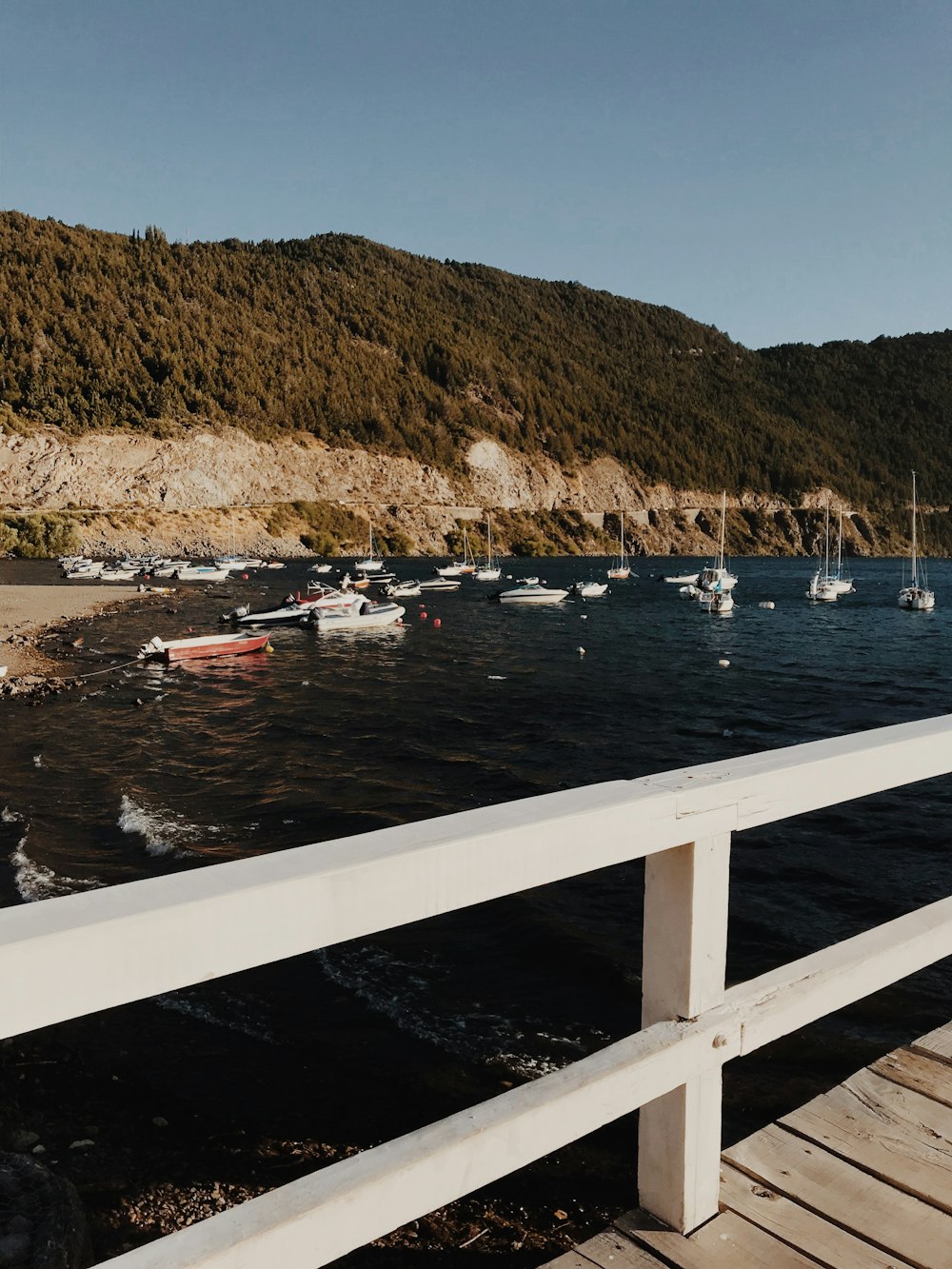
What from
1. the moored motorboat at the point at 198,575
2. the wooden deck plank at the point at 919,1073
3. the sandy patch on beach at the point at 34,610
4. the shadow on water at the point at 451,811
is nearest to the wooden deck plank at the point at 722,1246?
the wooden deck plank at the point at 919,1073

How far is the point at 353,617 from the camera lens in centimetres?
4541

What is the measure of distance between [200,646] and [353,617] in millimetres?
12833

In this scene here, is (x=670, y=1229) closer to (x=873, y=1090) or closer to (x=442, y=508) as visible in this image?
(x=873, y=1090)

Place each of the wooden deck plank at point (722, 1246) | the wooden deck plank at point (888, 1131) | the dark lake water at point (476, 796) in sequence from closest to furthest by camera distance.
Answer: the wooden deck plank at point (722, 1246) < the wooden deck plank at point (888, 1131) < the dark lake water at point (476, 796)

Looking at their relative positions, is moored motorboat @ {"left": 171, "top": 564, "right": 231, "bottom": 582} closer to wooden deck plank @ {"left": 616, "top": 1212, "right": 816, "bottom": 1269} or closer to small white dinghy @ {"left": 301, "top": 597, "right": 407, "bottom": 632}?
small white dinghy @ {"left": 301, "top": 597, "right": 407, "bottom": 632}

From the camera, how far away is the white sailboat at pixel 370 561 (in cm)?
9169

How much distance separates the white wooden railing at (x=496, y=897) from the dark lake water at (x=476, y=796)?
0.88ft

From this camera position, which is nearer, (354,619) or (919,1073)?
(919,1073)

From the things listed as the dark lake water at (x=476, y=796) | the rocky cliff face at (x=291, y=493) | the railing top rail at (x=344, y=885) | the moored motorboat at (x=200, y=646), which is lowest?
the dark lake water at (x=476, y=796)

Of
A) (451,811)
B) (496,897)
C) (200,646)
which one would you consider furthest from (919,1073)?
(200,646)

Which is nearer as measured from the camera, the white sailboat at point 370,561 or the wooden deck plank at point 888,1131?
the wooden deck plank at point 888,1131

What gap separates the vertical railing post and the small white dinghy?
42871 millimetres

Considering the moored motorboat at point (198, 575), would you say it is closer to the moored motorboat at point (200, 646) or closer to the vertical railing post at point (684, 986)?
→ the moored motorboat at point (200, 646)

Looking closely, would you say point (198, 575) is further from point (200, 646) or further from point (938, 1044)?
point (938, 1044)
